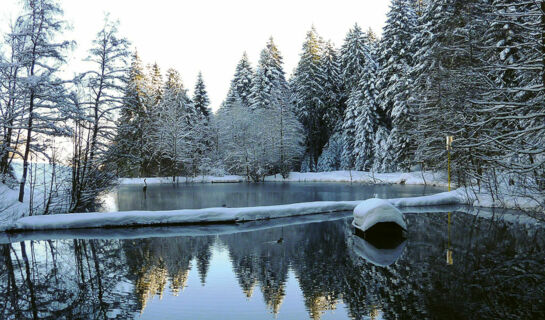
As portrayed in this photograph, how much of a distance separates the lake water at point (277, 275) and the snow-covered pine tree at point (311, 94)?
3662cm

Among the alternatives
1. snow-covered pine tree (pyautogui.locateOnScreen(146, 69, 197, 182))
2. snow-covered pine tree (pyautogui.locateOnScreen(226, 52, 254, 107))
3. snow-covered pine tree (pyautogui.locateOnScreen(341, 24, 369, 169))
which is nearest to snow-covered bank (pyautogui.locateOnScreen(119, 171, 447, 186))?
snow-covered pine tree (pyautogui.locateOnScreen(146, 69, 197, 182))

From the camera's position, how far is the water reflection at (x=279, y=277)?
693cm

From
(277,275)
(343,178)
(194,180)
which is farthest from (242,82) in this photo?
(277,275)

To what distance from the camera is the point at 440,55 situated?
977 inches

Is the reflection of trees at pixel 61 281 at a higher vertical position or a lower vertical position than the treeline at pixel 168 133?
lower

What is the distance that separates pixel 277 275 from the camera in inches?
361

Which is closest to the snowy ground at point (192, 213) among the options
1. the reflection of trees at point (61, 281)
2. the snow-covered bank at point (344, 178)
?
the reflection of trees at point (61, 281)

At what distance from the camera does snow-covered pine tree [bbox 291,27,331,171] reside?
165ft

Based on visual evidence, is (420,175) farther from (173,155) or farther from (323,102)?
(173,155)

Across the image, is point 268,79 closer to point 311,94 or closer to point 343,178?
point 311,94

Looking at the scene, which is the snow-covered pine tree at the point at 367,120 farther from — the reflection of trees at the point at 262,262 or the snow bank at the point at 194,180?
the reflection of trees at the point at 262,262

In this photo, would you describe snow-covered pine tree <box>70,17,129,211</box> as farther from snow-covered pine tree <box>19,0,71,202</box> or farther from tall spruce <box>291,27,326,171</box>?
tall spruce <box>291,27,326,171</box>

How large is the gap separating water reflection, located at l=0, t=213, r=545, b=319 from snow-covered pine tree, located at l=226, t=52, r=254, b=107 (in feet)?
141

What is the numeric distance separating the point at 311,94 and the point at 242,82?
11.2 m
